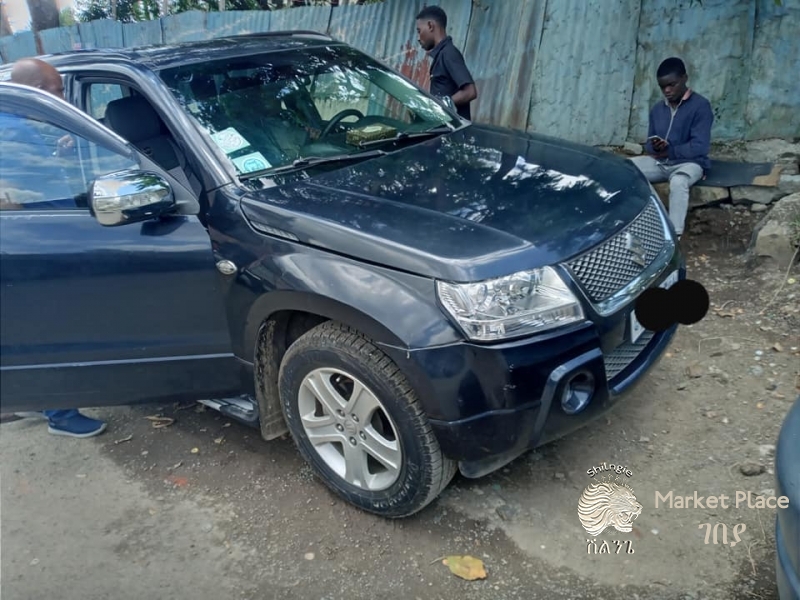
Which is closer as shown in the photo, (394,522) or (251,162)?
(394,522)

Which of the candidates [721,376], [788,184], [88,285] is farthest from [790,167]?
[88,285]

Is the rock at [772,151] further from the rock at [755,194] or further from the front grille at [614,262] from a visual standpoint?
the front grille at [614,262]

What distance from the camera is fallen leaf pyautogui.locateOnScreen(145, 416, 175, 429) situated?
4.07 metres

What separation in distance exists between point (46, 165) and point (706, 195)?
4.53 m

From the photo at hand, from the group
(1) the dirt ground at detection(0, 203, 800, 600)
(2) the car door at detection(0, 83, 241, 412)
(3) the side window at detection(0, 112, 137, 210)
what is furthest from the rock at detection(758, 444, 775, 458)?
(3) the side window at detection(0, 112, 137, 210)

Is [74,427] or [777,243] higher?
[777,243]

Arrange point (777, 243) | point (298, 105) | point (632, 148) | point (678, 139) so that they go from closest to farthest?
point (298, 105), point (777, 243), point (678, 139), point (632, 148)

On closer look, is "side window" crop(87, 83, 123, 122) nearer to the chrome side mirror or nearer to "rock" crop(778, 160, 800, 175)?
the chrome side mirror

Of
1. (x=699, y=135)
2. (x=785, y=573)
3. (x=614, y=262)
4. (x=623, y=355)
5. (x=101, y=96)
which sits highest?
(x=101, y=96)

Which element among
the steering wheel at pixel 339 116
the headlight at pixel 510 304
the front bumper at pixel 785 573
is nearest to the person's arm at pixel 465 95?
the steering wheel at pixel 339 116

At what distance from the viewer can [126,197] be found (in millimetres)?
2957

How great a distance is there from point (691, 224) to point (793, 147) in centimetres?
97

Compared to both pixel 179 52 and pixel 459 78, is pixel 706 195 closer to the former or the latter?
pixel 459 78

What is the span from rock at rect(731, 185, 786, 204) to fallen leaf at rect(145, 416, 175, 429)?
4.31 metres
